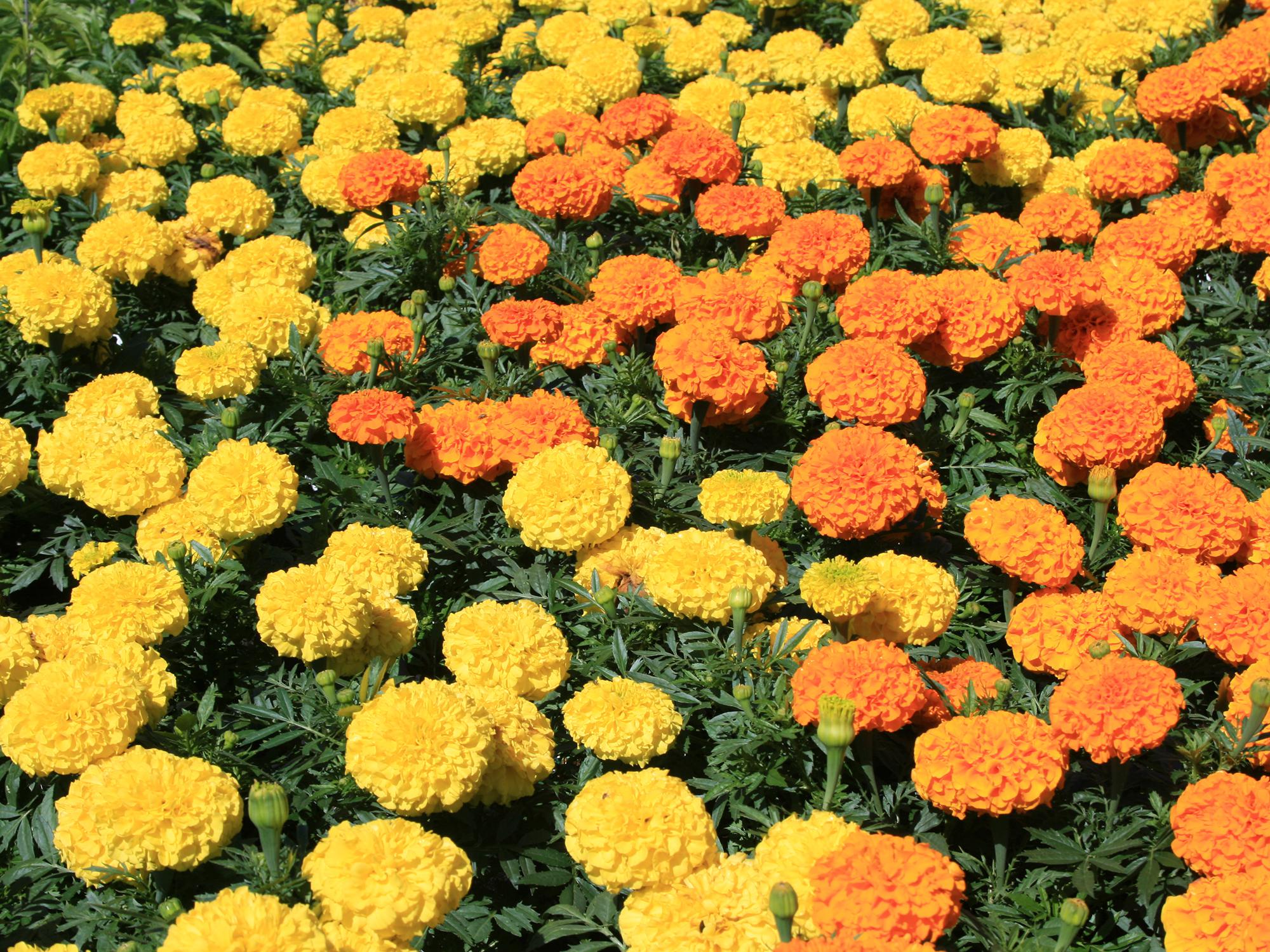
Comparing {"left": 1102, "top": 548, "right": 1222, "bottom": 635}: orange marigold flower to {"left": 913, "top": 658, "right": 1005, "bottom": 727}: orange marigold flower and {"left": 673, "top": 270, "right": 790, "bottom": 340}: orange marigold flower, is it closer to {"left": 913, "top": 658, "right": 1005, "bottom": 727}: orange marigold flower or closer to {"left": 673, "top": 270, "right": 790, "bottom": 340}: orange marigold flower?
{"left": 913, "top": 658, "right": 1005, "bottom": 727}: orange marigold flower

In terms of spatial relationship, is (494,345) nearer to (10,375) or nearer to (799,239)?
(799,239)

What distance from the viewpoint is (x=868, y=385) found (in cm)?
367

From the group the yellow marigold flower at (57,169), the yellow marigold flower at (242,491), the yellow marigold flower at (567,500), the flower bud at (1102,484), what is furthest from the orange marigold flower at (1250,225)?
the yellow marigold flower at (57,169)

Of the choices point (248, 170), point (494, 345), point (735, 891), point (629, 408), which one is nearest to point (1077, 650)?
point (735, 891)

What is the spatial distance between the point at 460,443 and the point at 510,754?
44.9 inches

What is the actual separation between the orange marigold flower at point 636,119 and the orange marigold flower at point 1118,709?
2.88 m

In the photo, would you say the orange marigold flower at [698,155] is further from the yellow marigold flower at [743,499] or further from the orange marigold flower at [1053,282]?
the yellow marigold flower at [743,499]

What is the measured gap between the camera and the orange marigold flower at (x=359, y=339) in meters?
4.08

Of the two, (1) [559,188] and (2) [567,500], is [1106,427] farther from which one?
(1) [559,188]

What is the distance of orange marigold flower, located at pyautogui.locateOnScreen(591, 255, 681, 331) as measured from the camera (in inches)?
161

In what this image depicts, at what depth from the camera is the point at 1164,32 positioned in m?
5.91

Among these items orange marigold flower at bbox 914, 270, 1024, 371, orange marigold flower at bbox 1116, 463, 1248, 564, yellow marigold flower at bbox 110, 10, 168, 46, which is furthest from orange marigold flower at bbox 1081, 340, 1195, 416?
yellow marigold flower at bbox 110, 10, 168, 46

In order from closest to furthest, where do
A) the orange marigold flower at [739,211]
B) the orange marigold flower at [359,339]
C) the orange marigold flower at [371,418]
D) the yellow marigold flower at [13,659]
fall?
1. the yellow marigold flower at [13,659]
2. the orange marigold flower at [371,418]
3. the orange marigold flower at [359,339]
4. the orange marigold flower at [739,211]

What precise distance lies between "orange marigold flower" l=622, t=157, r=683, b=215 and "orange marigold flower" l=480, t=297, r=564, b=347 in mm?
A: 659
